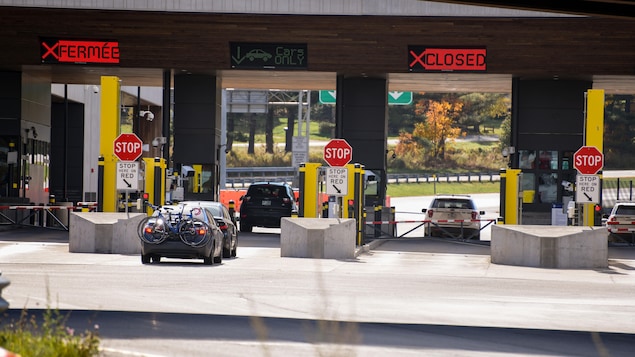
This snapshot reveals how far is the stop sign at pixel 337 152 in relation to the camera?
102 feet

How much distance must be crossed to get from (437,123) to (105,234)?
7332 cm

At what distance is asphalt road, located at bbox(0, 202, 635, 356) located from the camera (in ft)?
40.6

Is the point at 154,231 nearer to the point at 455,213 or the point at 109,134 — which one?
the point at 109,134

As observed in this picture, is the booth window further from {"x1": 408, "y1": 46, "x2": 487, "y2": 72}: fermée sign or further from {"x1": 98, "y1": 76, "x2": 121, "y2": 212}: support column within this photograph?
{"x1": 98, "y1": 76, "x2": 121, "y2": 212}: support column

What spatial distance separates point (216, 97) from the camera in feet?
137

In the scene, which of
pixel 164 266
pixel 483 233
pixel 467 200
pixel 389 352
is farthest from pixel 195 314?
pixel 483 233

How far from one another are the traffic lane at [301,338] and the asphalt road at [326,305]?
1 centimetres

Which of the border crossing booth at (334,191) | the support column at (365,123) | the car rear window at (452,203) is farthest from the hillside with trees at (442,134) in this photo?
the border crossing booth at (334,191)

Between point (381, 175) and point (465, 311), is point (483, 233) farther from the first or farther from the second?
point (465, 311)

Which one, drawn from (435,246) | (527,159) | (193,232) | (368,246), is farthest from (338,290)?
(527,159)

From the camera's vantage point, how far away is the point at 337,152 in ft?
102

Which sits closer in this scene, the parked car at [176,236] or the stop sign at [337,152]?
the parked car at [176,236]

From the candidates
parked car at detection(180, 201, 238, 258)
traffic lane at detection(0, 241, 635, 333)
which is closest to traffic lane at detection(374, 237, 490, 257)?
traffic lane at detection(0, 241, 635, 333)

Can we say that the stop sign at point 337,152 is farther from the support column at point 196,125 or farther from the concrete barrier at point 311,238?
the support column at point 196,125
